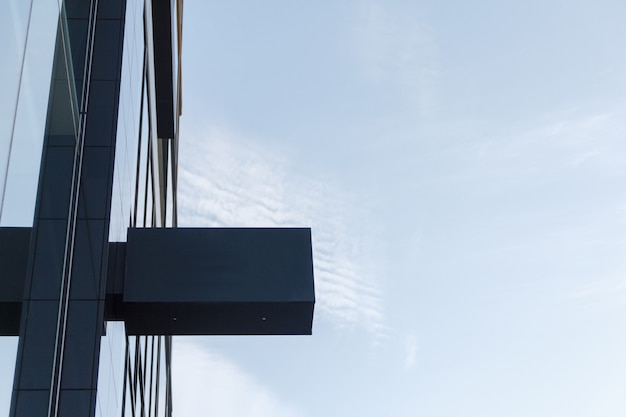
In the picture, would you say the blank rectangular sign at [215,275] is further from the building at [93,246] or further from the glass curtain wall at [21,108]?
the glass curtain wall at [21,108]

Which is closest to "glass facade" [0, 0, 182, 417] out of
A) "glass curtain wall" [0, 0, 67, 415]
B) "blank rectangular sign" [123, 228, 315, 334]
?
A: "glass curtain wall" [0, 0, 67, 415]

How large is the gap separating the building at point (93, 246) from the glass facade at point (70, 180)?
0.05 ft

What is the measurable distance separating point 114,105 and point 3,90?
14.4 feet

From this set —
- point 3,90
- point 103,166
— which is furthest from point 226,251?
point 3,90

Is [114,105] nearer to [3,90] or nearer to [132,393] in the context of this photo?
[3,90]

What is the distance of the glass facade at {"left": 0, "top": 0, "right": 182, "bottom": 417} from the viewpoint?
5.85 m

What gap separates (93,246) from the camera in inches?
344

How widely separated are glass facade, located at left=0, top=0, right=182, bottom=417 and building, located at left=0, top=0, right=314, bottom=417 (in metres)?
0.02

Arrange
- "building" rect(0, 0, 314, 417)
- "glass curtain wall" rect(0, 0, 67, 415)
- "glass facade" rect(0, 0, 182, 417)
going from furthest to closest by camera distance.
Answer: "building" rect(0, 0, 314, 417) < "glass facade" rect(0, 0, 182, 417) < "glass curtain wall" rect(0, 0, 67, 415)

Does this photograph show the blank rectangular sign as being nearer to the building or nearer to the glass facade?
the building

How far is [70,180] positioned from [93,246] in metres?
0.90

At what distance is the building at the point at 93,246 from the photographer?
6.25m

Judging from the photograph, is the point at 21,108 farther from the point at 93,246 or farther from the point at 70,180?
the point at 93,246

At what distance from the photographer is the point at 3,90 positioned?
5152 mm
